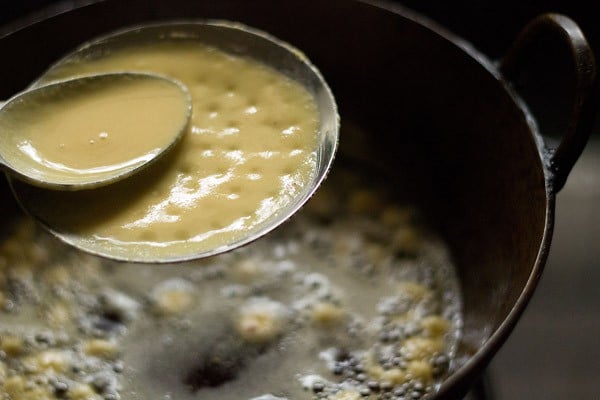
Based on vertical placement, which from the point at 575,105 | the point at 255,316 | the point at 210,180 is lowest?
the point at 255,316

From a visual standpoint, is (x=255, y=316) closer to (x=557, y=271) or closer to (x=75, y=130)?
(x=75, y=130)

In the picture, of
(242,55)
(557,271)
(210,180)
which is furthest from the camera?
(557,271)

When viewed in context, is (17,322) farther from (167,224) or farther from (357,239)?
(357,239)

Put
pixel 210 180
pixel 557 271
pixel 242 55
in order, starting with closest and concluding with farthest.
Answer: pixel 210 180
pixel 242 55
pixel 557 271

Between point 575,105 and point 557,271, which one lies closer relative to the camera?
point 575,105

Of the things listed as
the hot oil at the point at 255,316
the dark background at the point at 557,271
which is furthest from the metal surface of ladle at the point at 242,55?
the dark background at the point at 557,271

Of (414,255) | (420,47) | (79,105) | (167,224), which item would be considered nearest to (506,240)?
(414,255)

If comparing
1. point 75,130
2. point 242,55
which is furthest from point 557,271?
point 75,130
